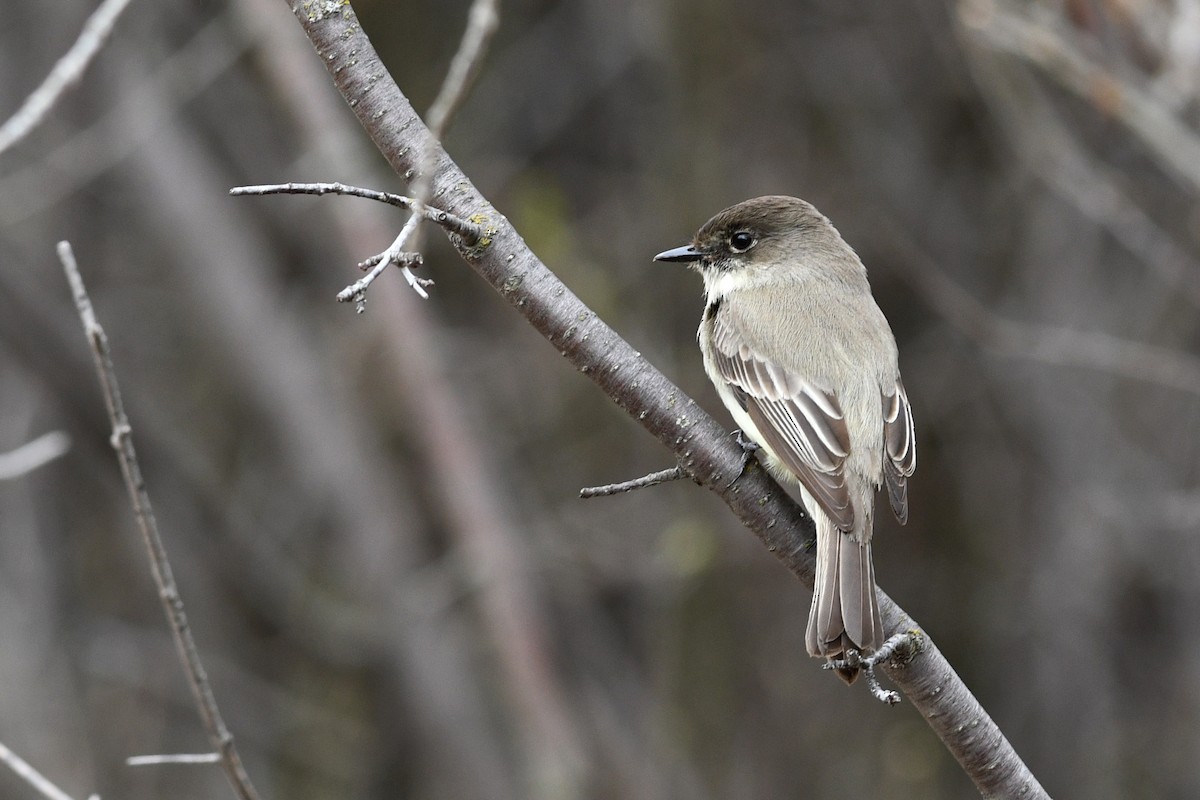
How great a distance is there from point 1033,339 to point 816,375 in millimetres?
2913

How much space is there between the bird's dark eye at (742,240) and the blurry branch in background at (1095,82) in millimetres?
1043

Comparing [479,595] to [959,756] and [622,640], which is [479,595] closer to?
[622,640]

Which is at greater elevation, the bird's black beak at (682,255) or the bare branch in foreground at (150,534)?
the bare branch in foreground at (150,534)

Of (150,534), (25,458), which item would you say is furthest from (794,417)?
(25,458)

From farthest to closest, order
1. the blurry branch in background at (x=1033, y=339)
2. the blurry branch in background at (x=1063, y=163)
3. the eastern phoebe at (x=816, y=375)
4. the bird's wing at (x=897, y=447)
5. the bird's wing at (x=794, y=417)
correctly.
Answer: the blurry branch in background at (x=1033, y=339) → the blurry branch in background at (x=1063, y=163) → the bird's wing at (x=897, y=447) → the bird's wing at (x=794, y=417) → the eastern phoebe at (x=816, y=375)

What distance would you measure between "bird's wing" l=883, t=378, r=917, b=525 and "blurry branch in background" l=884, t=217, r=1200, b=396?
1811 millimetres

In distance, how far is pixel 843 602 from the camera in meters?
2.82

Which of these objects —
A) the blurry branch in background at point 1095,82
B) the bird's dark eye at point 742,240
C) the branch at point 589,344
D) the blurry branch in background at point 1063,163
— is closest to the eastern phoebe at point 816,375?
the bird's dark eye at point 742,240

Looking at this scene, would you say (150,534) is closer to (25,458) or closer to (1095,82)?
(25,458)

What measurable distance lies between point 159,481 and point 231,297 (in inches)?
38.2

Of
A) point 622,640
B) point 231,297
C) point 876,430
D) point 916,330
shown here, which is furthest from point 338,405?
point 876,430

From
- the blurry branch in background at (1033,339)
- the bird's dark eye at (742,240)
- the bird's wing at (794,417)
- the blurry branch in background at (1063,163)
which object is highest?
the bird's dark eye at (742,240)

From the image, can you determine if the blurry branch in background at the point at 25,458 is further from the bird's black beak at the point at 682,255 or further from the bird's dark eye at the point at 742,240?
the bird's dark eye at the point at 742,240

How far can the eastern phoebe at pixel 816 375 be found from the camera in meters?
Answer: 3.09
